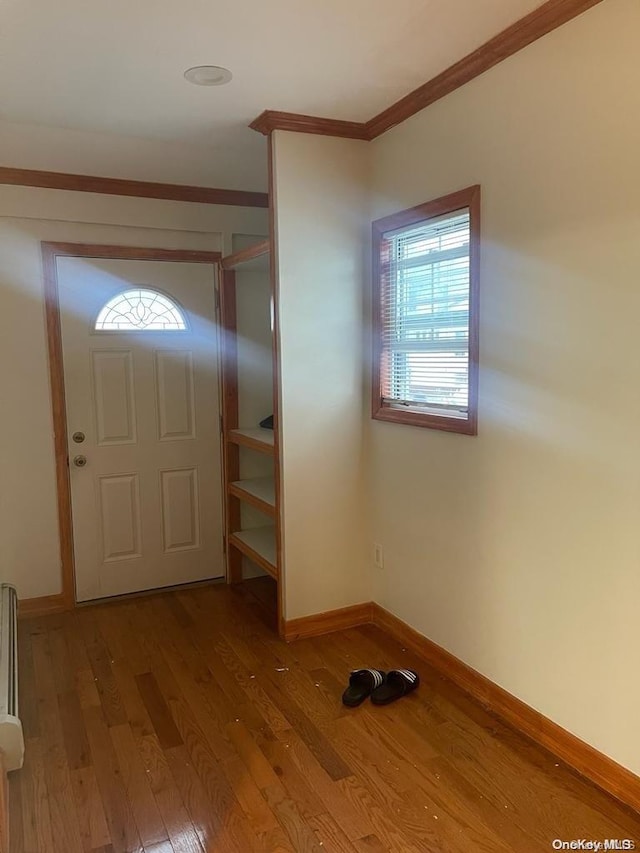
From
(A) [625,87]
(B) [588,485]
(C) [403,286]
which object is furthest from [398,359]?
(A) [625,87]

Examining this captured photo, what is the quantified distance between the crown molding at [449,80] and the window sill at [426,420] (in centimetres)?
131

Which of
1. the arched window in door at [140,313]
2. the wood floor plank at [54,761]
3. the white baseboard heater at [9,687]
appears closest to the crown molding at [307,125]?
the arched window in door at [140,313]

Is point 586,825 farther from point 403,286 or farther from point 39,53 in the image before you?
point 39,53

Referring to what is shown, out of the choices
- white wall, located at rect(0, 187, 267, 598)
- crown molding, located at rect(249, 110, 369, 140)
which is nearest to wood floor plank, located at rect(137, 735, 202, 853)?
white wall, located at rect(0, 187, 267, 598)

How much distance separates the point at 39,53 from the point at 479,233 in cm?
170

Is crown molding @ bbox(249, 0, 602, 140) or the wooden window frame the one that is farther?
the wooden window frame

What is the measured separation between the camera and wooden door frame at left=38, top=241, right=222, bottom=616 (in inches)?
135


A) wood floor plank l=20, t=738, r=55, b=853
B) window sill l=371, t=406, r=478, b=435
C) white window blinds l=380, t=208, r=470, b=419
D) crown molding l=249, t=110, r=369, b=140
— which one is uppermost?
crown molding l=249, t=110, r=369, b=140

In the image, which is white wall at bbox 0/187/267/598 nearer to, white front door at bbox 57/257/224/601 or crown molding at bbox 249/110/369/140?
white front door at bbox 57/257/224/601

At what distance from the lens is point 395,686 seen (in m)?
2.66

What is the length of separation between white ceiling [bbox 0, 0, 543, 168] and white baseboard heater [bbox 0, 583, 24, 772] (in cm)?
227

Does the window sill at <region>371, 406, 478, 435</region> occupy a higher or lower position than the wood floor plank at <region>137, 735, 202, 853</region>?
higher

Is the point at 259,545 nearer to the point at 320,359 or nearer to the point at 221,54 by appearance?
the point at 320,359

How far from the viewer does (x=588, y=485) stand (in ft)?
6.72
